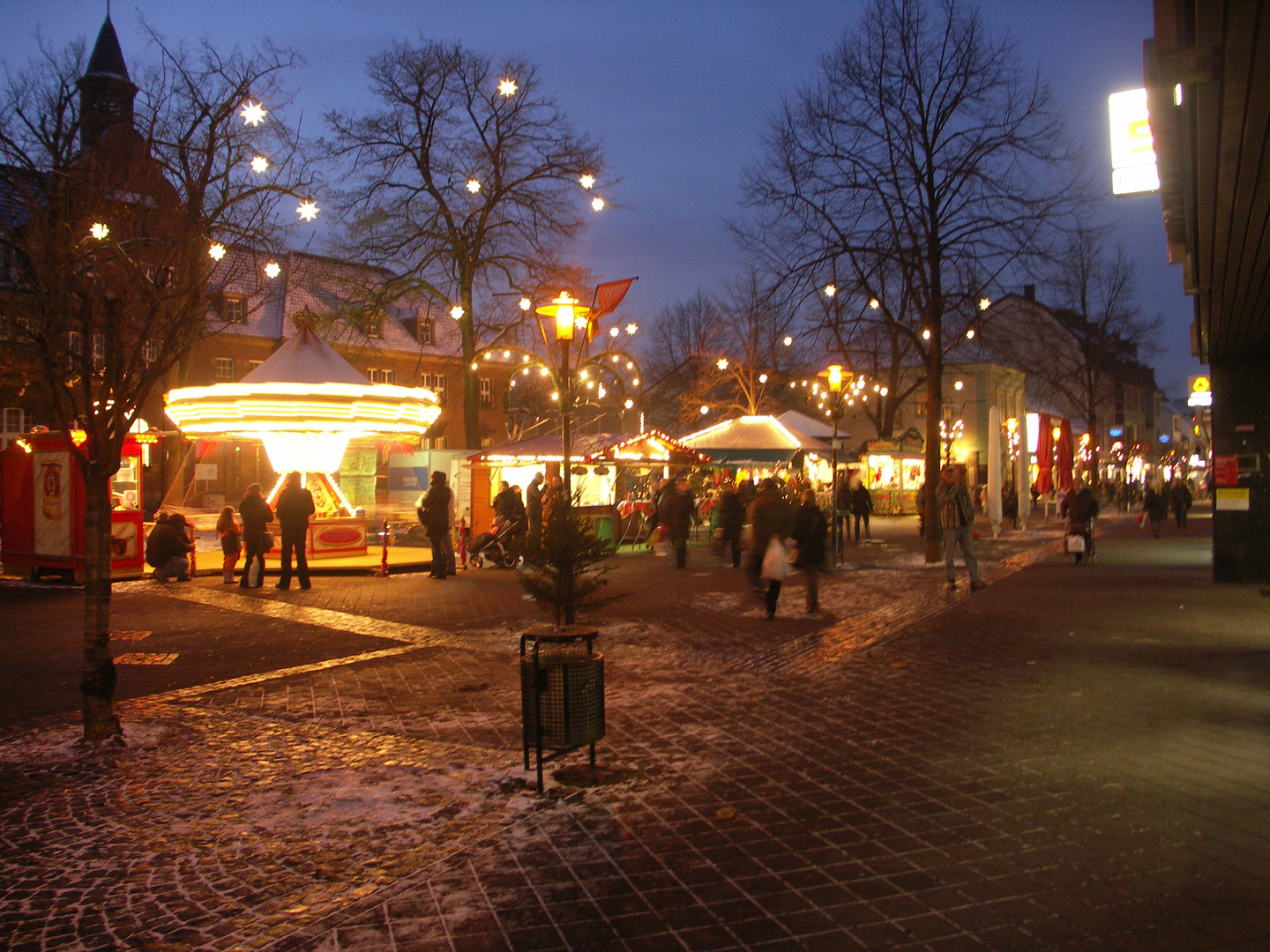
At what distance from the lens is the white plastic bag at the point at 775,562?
38.0 ft

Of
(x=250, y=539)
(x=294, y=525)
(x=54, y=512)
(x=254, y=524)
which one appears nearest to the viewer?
(x=254, y=524)

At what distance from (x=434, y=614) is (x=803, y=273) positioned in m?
10.3

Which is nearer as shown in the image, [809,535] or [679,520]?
[809,535]

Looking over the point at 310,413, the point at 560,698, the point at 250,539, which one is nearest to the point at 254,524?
the point at 250,539

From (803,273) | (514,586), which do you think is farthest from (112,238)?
(803,273)

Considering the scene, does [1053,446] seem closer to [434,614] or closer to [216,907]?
[434,614]

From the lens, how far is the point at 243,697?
779cm

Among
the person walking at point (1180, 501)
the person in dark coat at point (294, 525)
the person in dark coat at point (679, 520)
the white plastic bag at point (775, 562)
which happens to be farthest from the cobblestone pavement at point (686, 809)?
the person walking at point (1180, 501)

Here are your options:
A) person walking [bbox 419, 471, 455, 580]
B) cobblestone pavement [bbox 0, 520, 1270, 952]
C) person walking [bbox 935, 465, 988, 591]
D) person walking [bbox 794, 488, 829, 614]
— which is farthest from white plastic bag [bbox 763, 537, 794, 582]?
person walking [bbox 419, 471, 455, 580]

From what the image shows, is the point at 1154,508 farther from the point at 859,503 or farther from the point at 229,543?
the point at 229,543

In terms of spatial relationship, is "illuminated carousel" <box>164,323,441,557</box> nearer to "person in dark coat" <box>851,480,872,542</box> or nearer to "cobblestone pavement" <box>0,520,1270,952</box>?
"cobblestone pavement" <box>0,520,1270,952</box>

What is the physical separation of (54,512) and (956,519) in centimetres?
1450

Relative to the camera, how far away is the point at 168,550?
16.1 meters

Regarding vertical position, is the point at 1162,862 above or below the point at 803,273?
below
